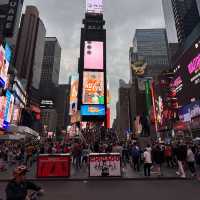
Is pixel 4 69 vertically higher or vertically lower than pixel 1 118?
higher

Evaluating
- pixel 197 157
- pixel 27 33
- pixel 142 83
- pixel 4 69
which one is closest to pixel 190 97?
pixel 197 157

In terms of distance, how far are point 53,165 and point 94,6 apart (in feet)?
257

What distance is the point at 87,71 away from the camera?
55.5m

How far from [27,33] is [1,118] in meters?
113

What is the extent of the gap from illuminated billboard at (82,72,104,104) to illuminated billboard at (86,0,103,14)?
121ft

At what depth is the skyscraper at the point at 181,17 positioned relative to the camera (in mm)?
120625

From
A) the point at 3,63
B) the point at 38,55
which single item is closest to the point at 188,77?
the point at 3,63

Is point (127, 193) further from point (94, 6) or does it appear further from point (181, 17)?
point (181, 17)

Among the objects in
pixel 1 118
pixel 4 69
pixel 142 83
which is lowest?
pixel 1 118

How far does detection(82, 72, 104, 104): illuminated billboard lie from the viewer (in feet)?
177

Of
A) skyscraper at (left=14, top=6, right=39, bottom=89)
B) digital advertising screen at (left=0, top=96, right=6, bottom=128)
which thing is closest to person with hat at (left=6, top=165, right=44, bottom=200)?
digital advertising screen at (left=0, top=96, right=6, bottom=128)

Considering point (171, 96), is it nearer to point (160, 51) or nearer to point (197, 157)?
point (197, 157)

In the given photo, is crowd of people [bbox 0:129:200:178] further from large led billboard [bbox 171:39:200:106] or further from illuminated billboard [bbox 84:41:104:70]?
large led billboard [bbox 171:39:200:106]

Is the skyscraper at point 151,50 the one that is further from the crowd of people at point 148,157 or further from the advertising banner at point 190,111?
the crowd of people at point 148,157
